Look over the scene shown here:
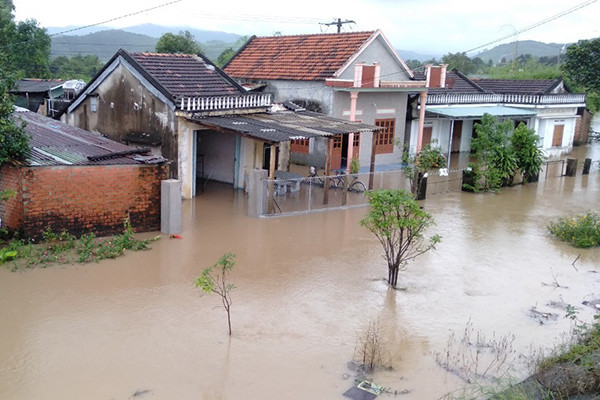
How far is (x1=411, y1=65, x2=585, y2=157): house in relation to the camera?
2709cm

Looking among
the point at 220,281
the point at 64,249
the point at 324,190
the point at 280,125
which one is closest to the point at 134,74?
the point at 280,125

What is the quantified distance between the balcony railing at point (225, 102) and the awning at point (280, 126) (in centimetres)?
31

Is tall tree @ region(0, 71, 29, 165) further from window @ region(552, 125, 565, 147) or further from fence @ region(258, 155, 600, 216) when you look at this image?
window @ region(552, 125, 565, 147)

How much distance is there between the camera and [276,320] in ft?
31.3

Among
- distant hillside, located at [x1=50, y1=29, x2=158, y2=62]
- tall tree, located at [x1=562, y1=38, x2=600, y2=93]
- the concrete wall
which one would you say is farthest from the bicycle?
distant hillside, located at [x1=50, y1=29, x2=158, y2=62]

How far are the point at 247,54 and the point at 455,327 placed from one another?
2060cm

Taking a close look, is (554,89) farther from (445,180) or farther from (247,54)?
(247,54)

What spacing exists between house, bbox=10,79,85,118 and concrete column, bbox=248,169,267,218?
16.5m

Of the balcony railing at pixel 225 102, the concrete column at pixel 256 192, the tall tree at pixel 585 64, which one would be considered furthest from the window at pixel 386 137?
the tall tree at pixel 585 64

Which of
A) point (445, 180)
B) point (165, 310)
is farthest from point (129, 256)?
point (445, 180)

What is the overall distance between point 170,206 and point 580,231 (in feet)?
34.3

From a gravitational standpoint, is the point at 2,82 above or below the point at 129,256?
above

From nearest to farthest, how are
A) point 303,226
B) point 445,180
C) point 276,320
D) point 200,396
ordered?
point 200,396 → point 276,320 → point 303,226 → point 445,180

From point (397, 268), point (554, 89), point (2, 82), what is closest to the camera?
point (397, 268)
